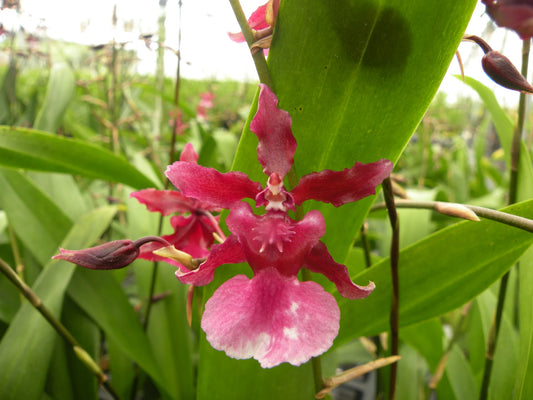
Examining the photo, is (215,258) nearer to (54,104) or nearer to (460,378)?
(460,378)

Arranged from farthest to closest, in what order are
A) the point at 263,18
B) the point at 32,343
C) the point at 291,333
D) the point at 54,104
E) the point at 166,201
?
1. the point at 54,104
2. the point at 32,343
3. the point at 166,201
4. the point at 263,18
5. the point at 291,333

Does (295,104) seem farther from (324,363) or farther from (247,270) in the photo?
(324,363)

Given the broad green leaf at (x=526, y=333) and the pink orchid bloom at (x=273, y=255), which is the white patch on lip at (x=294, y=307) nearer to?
the pink orchid bloom at (x=273, y=255)

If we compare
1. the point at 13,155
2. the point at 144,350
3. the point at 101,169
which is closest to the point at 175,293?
the point at 144,350

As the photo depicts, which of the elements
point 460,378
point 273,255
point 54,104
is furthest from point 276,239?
point 54,104

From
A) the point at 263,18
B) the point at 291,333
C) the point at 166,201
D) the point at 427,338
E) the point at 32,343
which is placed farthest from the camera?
the point at 427,338

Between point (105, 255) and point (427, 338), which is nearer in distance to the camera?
point (105, 255)
